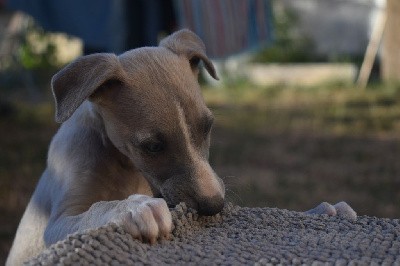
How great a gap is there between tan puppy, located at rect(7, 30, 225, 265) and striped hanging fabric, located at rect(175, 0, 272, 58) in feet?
14.5

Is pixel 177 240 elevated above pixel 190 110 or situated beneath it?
situated beneath

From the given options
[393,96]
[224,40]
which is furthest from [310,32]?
[224,40]

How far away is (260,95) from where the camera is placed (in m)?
9.90

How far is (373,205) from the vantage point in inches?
201

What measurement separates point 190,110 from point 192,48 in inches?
14.4

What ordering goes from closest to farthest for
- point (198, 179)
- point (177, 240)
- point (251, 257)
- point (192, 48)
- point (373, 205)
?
1. point (251, 257)
2. point (177, 240)
3. point (198, 179)
4. point (192, 48)
5. point (373, 205)

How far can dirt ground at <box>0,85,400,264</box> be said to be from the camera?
5.32 metres

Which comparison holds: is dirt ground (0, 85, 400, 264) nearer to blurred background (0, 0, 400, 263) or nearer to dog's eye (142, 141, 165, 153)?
blurred background (0, 0, 400, 263)

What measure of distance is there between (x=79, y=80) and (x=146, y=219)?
0.65m

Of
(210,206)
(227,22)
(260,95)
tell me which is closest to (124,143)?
(210,206)

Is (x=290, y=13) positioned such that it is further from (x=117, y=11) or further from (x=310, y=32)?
(x=117, y=11)

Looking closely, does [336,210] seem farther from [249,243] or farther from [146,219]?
[146,219]

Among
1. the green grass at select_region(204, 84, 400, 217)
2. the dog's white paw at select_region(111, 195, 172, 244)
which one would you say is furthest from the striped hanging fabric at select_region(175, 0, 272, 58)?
the dog's white paw at select_region(111, 195, 172, 244)

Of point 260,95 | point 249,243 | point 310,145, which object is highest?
point 249,243
